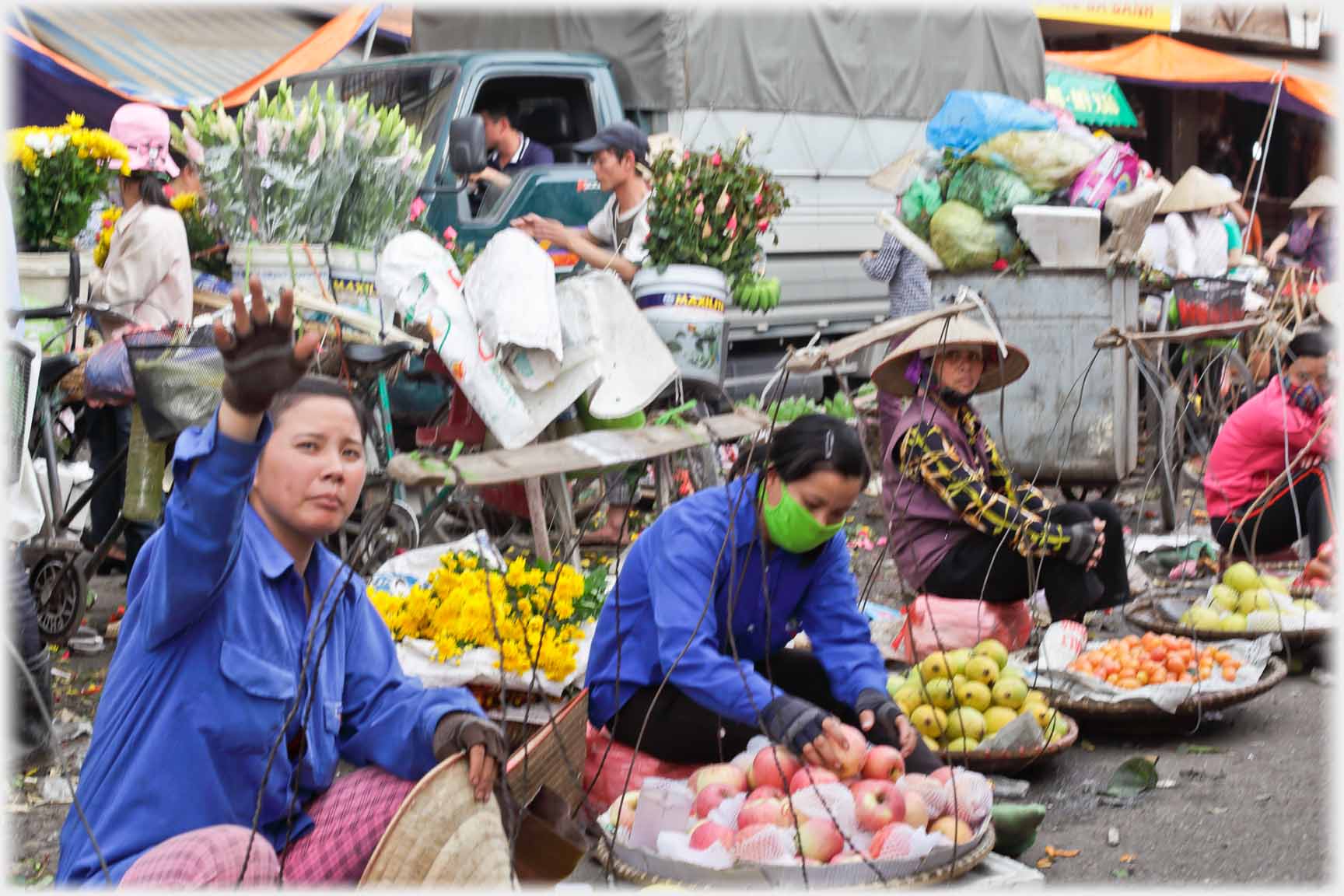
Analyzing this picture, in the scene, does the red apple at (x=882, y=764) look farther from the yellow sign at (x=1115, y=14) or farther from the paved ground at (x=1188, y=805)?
the yellow sign at (x=1115, y=14)

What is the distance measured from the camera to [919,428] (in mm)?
4172

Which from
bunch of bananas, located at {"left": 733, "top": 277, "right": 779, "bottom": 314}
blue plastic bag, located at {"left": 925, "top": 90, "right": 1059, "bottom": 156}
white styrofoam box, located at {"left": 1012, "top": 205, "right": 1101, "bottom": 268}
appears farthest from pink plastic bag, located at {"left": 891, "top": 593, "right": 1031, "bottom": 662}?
blue plastic bag, located at {"left": 925, "top": 90, "right": 1059, "bottom": 156}

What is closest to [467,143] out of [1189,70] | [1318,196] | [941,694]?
[941,694]

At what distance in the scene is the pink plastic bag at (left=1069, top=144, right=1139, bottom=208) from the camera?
679 centimetres

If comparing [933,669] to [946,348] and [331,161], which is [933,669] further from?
[331,161]

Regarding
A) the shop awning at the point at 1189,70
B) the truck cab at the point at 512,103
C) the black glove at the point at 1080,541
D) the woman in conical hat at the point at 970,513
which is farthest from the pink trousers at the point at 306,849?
the shop awning at the point at 1189,70

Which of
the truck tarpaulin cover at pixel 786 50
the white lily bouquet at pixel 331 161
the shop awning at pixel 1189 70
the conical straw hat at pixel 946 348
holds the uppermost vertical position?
the shop awning at pixel 1189 70

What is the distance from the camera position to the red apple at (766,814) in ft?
8.89

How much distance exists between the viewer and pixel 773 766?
9.39 feet

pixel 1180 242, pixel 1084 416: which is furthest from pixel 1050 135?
pixel 1180 242

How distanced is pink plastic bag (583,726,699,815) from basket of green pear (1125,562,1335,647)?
2.03 m

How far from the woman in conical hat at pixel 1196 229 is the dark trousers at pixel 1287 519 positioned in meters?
3.32

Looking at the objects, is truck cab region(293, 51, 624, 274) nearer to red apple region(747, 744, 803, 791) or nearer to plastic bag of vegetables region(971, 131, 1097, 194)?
plastic bag of vegetables region(971, 131, 1097, 194)

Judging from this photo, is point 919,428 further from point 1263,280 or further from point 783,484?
point 1263,280
